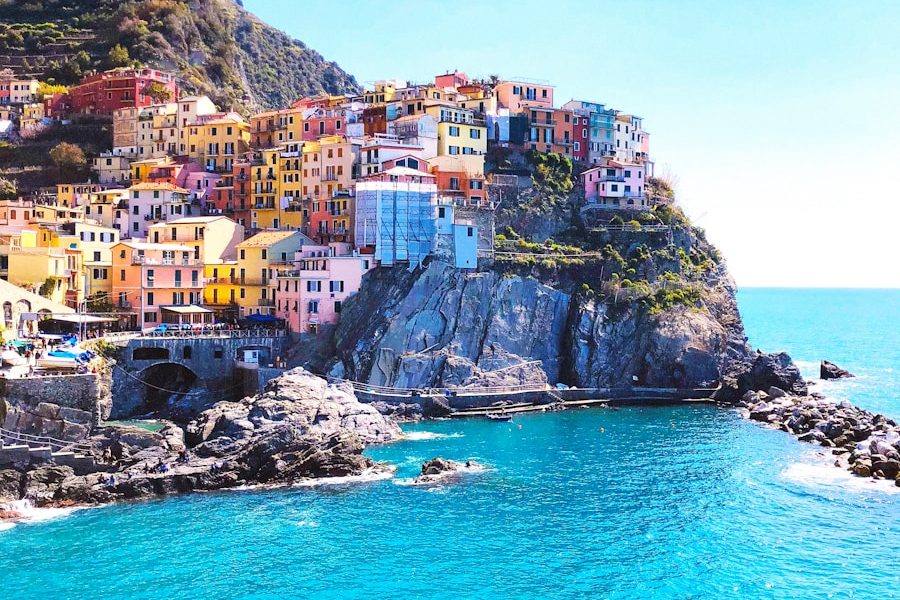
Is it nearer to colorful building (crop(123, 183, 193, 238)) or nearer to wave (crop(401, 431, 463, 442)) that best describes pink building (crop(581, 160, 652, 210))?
wave (crop(401, 431, 463, 442))

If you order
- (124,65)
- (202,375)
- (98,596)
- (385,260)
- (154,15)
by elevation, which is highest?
(154,15)

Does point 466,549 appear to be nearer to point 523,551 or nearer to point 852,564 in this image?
point 523,551

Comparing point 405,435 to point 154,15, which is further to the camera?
point 154,15

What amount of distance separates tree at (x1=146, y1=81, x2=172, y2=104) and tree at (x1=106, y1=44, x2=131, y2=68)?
10498mm

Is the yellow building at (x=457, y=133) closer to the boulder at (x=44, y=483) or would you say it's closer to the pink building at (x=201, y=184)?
the pink building at (x=201, y=184)

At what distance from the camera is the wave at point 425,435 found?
64.8 m

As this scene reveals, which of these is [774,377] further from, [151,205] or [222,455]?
[151,205]

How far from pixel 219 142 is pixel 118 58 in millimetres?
26542

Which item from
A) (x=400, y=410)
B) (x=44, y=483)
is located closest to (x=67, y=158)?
(x=400, y=410)

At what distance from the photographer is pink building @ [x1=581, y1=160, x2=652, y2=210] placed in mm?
93312

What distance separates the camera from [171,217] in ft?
300

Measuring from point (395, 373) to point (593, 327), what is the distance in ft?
60.1

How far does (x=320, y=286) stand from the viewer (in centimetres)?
7731

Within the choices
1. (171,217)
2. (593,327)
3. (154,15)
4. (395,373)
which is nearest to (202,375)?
(395,373)
